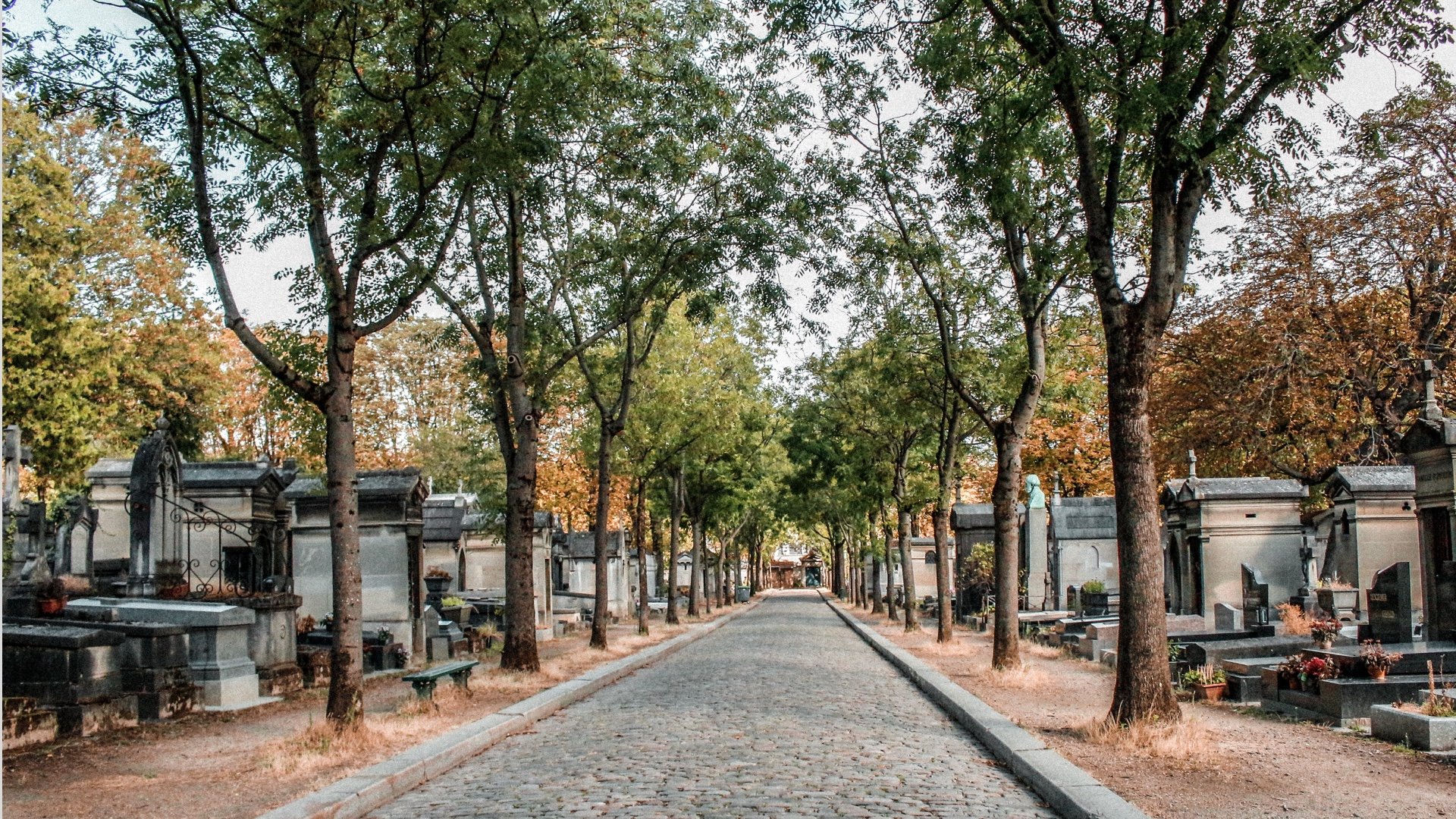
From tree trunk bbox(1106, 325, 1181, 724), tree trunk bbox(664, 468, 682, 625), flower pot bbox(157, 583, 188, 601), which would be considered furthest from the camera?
tree trunk bbox(664, 468, 682, 625)

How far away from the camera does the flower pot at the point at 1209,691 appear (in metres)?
12.3

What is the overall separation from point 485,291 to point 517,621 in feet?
16.1

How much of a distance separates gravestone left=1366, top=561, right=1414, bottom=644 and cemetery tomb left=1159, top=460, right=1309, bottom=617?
10820mm

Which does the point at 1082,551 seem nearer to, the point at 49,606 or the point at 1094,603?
the point at 1094,603

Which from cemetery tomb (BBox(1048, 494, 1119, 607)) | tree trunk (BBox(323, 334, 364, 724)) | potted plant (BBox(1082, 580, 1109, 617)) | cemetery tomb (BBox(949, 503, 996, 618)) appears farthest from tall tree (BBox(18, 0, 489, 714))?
cemetery tomb (BBox(949, 503, 996, 618))

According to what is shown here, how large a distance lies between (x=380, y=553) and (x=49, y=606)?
6503 mm

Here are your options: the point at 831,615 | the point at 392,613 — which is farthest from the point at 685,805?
the point at 831,615

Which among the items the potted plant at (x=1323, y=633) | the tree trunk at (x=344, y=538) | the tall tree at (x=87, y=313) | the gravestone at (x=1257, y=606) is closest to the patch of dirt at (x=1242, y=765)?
the potted plant at (x=1323, y=633)

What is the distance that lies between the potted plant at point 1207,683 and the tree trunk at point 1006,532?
3.42 meters

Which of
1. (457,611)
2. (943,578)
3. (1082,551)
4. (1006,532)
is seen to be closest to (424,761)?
Result: (1006,532)

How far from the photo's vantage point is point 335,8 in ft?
31.2

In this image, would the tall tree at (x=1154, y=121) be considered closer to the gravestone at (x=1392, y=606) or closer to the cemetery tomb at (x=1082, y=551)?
the gravestone at (x=1392, y=606)

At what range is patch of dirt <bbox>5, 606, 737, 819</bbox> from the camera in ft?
24.0

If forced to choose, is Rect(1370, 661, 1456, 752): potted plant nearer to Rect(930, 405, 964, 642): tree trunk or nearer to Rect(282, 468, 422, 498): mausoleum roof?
Rect(930, 405, 964, 642): tree trunk
